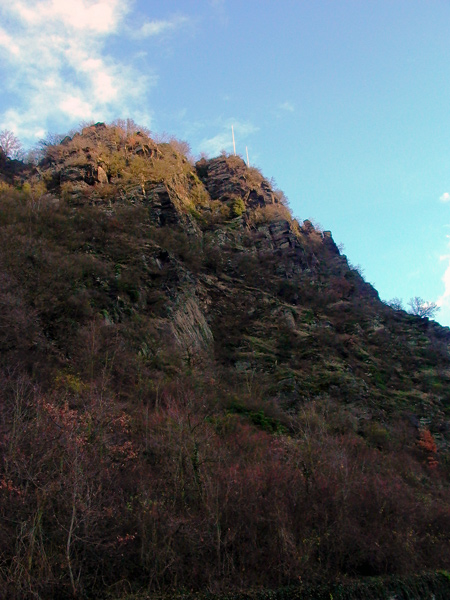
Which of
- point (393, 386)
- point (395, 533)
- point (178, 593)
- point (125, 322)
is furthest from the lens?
point (393, 386)

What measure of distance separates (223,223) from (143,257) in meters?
18.4

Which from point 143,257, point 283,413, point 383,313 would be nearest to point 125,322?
point 143,257

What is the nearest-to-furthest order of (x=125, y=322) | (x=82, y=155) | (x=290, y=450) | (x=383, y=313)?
(x=290, y=450)
(x=125, y=322)
(x=82, y=155)
(x=383, y=313)

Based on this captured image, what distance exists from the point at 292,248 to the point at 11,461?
1621 inches

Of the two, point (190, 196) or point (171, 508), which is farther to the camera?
point (190, 196)

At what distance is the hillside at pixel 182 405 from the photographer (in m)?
12.2

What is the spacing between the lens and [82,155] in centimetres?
4175

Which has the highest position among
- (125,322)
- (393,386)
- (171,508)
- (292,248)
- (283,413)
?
(292,248)

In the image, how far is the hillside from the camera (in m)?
12.2

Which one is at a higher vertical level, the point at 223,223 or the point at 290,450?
the point at 223,223

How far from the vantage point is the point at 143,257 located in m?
31.3

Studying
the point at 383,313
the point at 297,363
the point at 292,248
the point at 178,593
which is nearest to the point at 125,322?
the point at 297,363

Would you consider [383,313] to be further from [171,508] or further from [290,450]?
[171,508]

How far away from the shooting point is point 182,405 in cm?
1938
